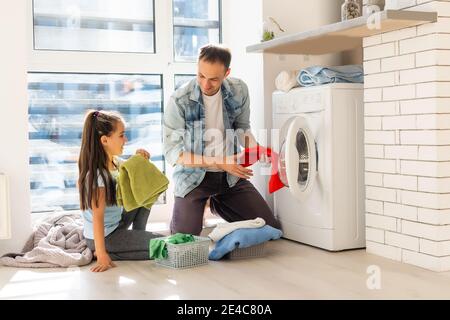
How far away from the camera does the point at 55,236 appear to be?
3119 millimetres

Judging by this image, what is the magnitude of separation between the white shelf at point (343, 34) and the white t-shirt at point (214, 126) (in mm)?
399

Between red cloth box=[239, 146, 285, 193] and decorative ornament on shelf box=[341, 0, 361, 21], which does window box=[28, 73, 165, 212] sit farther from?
decorative ornament on shelf box=[341, 0, 361, 21]

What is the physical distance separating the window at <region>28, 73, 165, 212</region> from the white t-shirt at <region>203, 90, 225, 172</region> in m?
0.68

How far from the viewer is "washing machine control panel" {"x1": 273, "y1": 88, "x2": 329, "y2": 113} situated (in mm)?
3090

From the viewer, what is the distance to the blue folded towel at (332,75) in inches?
123

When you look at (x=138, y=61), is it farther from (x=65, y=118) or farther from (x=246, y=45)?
(x=246, y=45)

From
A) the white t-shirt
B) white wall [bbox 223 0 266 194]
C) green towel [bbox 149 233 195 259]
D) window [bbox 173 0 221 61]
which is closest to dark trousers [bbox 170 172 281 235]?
the white t-shirt

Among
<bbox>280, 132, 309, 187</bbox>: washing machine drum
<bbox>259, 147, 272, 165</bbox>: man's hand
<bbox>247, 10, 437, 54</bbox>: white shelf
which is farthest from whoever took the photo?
<bbox>259, 147, 272, 165</bbox>: man's hand

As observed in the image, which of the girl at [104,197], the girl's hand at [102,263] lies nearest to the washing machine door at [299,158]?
the girl at [104,197]

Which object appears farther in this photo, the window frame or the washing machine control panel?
the window frame

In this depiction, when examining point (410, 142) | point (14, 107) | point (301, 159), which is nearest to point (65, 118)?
point (14, 107)
